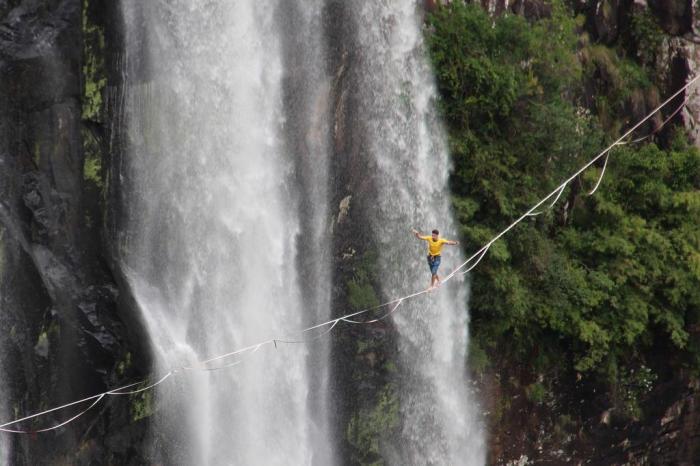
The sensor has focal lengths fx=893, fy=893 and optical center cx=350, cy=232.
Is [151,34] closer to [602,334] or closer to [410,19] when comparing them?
[410,19]

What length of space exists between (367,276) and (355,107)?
2484 millimetres

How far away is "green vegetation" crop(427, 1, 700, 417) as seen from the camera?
13.7 meters

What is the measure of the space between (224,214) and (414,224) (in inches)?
125

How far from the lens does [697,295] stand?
15234mm

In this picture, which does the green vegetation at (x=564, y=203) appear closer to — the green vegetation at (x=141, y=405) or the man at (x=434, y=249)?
the man at (x=434, y=249)

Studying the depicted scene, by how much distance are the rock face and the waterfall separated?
541mm

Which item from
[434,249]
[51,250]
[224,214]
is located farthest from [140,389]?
[434,249]

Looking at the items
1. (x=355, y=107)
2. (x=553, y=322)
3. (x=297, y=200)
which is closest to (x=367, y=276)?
(x=297, y=200)

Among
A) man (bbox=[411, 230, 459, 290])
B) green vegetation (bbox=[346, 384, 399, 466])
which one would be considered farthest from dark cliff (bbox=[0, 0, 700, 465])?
man (bbox=[411, 230, 459, 290])

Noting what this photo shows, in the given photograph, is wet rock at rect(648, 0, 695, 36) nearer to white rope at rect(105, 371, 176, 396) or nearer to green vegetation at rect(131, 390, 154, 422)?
white rope at rect(105, 371, 176, 396)

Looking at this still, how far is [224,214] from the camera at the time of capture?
1187 centimetres

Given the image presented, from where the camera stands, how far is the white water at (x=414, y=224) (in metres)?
13.0

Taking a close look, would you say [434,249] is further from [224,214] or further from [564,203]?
[564,203]

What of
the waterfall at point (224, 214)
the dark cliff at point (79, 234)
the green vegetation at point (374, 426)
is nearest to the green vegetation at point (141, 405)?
the dark cliff at point (79, 234)
